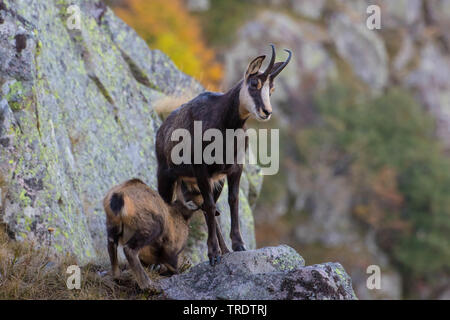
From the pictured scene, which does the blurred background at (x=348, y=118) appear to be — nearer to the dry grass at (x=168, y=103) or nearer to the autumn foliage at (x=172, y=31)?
the autumn foliage at (x=172, y=31)

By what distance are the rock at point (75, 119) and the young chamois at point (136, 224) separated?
1.18 metres

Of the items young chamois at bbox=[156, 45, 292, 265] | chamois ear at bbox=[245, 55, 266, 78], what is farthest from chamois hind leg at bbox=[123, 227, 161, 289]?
chamois ear at bbox=[245, 55, 266, 78]

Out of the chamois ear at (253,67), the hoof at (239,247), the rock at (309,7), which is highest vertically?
the rock at (309,7)

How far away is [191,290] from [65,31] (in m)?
6.00

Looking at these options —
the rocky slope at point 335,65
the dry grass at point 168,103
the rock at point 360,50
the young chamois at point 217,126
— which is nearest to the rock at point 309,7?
the rocky slope at point 335,65

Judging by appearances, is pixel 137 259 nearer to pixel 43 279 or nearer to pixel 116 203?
pixel 116 203

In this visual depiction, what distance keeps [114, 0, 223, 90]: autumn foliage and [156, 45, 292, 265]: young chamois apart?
25253 mm

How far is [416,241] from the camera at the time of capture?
38281 millimetres

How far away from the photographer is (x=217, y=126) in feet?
26.2

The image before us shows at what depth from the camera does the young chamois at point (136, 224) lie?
7.15 m

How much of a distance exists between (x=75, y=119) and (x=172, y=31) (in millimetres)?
31793

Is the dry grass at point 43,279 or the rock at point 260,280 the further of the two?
the dry grass at point 43,279

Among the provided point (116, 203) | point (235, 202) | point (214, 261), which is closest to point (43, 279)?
point (116, 203)
